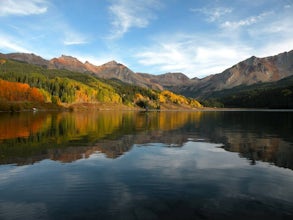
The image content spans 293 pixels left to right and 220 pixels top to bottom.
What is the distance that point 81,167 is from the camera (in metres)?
29.8

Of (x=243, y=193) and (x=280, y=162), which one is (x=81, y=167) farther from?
(x=280, y=162)

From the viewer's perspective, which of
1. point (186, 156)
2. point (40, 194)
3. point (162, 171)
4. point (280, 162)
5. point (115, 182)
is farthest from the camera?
point (186, 156)

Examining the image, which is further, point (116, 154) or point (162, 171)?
point (116, 154)

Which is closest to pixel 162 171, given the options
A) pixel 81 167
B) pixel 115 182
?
pixel 115 182

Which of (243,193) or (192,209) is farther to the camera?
(243,193)

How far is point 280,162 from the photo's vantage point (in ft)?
109

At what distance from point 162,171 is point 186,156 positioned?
31.2ft

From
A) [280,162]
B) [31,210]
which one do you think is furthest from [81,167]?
[280,162]

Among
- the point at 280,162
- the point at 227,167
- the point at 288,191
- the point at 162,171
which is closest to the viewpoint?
the point at 288,191

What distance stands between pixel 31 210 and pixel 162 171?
1425 cm

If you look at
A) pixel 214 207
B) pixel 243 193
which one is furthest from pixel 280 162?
pixel 214 207

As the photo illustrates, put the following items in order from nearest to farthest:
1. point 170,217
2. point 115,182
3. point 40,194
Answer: point 170,217 → point 40,194 → point 115,182

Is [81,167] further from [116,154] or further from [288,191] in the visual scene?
[288,191]

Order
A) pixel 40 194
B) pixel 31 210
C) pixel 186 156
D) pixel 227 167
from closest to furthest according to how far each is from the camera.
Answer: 1. pixel 31 210
2. pixel 40 194
3. pixel 227 167
4. pixel 186 156
